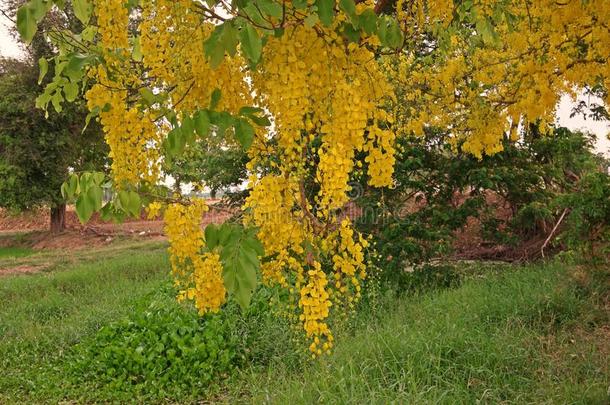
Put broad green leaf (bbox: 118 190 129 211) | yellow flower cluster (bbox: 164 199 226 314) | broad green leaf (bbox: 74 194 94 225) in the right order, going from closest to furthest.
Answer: broad green leaf (bbox: 74 194 94 225)
broad green leaf (bbox: 118 190 129 211)
yellow flower cluster (bbox: 164 199 226 314)

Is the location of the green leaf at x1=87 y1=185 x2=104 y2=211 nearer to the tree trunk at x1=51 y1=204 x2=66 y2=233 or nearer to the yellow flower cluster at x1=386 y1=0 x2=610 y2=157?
the yellow flower cluster at x1=386 y1=0 x2=610 y2=157

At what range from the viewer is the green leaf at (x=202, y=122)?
4.67ft

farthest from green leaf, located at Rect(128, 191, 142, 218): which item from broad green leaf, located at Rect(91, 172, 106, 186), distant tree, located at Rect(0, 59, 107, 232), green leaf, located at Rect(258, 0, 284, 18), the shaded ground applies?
distant tree, located at Rect(0, 59, 107, 232)

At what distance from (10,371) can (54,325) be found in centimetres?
135

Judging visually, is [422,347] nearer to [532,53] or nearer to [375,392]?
[375,392]

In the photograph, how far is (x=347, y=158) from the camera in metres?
2.01

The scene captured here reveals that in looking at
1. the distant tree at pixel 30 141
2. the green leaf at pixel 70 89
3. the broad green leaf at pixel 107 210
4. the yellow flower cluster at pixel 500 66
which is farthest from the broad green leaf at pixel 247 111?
the distant tree at pixel 30 141

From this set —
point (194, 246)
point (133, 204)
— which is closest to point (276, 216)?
point (194, 246)

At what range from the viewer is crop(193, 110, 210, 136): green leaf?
56.1 inches

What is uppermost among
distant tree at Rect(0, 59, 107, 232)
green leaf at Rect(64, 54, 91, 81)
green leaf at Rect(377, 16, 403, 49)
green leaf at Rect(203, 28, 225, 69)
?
distant tree at Rect(0, 59, 107, 232)

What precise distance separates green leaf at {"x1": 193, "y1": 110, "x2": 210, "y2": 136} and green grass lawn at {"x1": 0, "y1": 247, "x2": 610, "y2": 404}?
2089mm

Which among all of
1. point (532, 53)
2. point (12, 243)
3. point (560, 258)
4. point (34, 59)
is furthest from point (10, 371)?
point (12, 243)

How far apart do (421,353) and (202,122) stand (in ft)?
8.94

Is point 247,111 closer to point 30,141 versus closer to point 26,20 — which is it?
point 26,20
